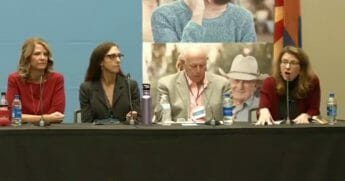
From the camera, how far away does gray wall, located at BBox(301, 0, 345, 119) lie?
459 centimetres

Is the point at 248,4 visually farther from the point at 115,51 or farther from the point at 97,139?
the point at 97,139

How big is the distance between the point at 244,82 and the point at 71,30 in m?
1.47

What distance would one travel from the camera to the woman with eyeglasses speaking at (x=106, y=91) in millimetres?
3492

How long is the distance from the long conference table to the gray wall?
184 cm

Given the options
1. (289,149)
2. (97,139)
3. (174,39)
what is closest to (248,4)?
(174,39)

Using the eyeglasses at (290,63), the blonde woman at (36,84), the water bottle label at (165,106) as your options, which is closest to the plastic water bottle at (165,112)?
the water bottle label at (165,106)

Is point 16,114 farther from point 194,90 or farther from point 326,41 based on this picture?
point 326,41

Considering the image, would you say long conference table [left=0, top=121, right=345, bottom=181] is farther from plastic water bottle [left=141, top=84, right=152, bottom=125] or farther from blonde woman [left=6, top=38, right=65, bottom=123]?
blonde woman [left=6, top=38, right=65, bottom=123]

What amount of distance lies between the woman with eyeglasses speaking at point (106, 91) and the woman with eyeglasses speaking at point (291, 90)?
854mm

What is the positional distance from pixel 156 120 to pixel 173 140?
24.9 inches

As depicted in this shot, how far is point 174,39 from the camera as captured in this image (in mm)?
4387

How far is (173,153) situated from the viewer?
2.76 m

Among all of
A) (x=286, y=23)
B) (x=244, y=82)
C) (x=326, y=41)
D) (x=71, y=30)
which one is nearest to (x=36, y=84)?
(x=71, y=30)

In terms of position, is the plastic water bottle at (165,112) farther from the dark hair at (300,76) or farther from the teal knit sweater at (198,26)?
the teal knit sweater at (198,26)
